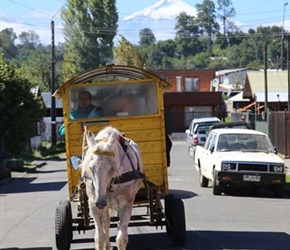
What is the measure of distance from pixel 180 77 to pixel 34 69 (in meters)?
16.7

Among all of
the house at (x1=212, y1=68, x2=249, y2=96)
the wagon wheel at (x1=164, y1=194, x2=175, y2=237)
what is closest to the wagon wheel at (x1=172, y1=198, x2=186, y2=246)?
the wagon wheel at (x1=164, y1=194, x2=175, y2=237)

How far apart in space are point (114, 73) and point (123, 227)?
3.71 meters

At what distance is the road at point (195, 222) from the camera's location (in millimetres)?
13016

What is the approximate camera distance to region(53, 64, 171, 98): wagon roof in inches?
500

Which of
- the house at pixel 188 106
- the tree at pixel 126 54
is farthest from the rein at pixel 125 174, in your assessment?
the tree at pixel 126 54

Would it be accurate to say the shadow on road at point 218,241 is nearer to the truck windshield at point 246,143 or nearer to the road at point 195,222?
the road at point 195,222

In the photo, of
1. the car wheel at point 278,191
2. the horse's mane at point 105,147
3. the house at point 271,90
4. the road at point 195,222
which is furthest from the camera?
the house at point 271,90

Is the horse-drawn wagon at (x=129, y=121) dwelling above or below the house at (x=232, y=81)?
below

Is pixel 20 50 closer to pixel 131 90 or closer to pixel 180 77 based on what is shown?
pixel 180 77

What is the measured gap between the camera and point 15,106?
132ft

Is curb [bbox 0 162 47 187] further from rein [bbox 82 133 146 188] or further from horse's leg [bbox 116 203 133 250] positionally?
horse's leg [bbox 116 203 133 250]

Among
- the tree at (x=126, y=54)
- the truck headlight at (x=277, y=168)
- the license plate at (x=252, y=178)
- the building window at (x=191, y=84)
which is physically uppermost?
the tree at (x=126, y=54)

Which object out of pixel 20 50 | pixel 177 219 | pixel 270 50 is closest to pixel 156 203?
pixel 177 219

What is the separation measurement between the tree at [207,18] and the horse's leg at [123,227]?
503 feet
